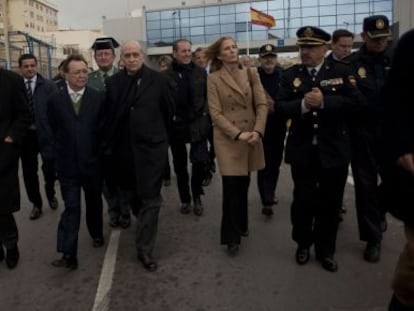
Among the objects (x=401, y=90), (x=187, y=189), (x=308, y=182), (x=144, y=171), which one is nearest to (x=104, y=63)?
(x=187, y=189)

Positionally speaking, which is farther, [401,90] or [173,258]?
[173,258]

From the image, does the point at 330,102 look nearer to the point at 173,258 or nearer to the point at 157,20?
the point at 173,258

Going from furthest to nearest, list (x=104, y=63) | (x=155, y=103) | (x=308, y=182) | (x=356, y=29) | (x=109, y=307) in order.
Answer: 1. (x=356, y=29)
2. (x=104, y=63)
3. (x=155, y=103)
4. (x=308, y=182)
5. (x=109, y=307)

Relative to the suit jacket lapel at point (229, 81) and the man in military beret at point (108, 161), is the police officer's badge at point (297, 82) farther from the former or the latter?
the man in military beret at point (108, 161)

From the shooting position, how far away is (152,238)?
4957 millimetres

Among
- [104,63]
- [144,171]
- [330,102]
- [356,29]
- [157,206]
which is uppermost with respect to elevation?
[356,29]

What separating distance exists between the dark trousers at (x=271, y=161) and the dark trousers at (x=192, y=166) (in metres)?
0.73

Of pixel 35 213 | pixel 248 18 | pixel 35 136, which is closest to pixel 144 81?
pixel 35 136

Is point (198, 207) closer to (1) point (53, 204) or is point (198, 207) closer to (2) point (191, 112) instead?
(2) point (191, 112)

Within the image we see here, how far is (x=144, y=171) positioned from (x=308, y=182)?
58.5 inches

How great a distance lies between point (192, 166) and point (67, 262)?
7.47 feet

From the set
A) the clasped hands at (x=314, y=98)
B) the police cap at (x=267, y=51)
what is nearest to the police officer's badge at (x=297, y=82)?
the clasped hands at (x=314, y=98)

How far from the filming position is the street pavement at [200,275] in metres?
4.08

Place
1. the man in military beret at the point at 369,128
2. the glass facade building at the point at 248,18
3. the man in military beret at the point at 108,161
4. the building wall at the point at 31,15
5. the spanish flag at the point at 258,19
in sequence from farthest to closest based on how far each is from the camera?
the building wall at the point at 31,15 → the glass facade building at the point at 248,18 → the spanish flag at the point at 258,19 → the man in military beret at the point at 108,161 → the man in military beret at the point at 369,128
